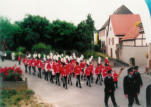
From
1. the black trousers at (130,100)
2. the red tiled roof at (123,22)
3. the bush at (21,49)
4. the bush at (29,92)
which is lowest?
the black trousers at (130,100)

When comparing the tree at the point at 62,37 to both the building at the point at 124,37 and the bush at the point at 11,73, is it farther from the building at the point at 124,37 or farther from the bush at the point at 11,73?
the bush at the point at 11,73

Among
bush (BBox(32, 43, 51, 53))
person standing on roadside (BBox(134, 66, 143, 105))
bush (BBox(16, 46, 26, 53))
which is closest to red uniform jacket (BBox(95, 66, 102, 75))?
person standing on roadside (BBox(134, 66, 143, 105))

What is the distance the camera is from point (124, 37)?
2594 millimetres

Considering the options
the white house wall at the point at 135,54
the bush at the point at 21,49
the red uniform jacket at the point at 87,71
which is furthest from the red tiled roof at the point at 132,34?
the bush at the point at 21,49

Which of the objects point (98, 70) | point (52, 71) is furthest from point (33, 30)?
point (98, 70)

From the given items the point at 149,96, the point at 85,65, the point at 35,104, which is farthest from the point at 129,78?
the point at 35,104

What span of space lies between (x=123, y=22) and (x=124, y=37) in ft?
0.58

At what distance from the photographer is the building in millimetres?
2590

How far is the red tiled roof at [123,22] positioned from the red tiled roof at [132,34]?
0.03 meters

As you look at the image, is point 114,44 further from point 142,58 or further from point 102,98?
point 102,98

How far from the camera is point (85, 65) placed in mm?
2713

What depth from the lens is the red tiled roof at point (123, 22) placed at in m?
2.59

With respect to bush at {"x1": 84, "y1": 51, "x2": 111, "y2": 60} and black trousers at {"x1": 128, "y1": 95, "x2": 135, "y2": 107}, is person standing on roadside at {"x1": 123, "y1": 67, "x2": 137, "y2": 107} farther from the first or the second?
bush at {"x1": 84, "y1": 51, "x2": 111, "y2": 60}

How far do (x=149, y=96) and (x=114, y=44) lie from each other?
2.48ft
